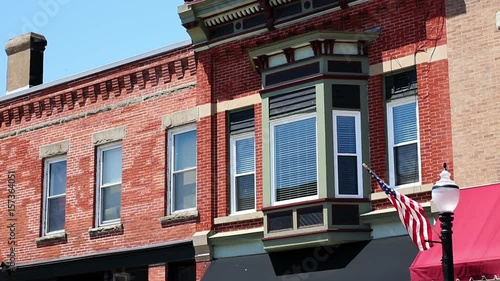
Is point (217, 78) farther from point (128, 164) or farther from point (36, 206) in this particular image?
point (36, 206)

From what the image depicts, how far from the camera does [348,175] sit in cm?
2002

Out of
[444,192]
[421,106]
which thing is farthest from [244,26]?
[444,192]

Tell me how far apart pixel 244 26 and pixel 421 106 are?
16.5 ft

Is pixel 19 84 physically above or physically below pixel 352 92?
above

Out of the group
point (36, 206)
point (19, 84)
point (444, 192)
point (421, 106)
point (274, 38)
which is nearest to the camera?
point (444, 192)

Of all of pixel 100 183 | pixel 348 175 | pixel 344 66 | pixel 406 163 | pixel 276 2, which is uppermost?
pixel 276 2

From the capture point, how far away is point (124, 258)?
24.2 meters

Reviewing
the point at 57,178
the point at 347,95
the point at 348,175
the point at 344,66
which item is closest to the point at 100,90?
the point at 57,178

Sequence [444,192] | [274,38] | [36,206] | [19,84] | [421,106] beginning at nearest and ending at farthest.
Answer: [444,192] < [421,106] < [274,38] < [36,206] < [19,84]

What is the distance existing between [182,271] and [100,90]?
519 centimetres

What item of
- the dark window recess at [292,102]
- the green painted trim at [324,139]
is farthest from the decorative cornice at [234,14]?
the green painted trim at [324,139]

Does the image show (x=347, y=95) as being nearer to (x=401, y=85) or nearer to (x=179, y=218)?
(x=401, y=85)

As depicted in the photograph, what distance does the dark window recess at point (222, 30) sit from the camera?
2286 cm

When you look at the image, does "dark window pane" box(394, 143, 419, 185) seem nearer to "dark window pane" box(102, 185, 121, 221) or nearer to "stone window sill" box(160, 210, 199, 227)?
"stone window sill" box(160, 210, 199, 227)
